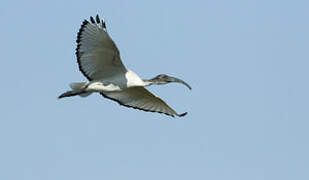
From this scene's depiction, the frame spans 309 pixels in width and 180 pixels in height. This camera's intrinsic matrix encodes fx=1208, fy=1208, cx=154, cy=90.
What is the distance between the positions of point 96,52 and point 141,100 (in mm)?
1667

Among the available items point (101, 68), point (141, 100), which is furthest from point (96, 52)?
point (141, 100)

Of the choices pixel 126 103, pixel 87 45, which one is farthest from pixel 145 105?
pixel 87 45

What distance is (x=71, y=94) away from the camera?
23984 millimetres

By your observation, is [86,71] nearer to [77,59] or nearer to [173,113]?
[77,59]

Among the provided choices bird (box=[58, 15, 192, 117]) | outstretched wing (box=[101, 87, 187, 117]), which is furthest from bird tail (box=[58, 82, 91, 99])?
outstretched wing (box=[101, 87, 187, 117])

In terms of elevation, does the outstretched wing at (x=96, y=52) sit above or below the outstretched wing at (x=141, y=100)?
above

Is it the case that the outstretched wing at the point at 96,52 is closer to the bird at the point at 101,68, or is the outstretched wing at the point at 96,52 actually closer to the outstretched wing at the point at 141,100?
the bird at the point at 101,68

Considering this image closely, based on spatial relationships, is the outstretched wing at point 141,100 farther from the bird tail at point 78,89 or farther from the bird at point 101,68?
the bird tail at point 78,89

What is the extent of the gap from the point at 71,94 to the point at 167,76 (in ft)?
6.39

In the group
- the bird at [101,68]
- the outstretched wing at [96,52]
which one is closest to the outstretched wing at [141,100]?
the bird at [101,68]

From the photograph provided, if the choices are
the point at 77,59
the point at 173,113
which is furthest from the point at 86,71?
the point at 173,113

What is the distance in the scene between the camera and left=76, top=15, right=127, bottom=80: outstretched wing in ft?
77.3

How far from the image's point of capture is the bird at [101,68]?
23.6 m

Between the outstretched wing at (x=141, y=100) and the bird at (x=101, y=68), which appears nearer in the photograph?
the bird at (x=101, y=68)
